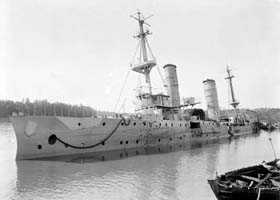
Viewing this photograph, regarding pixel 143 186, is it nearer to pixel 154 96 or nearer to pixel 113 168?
pixel 113 168

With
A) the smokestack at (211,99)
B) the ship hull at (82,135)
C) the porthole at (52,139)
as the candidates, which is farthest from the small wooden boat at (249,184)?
the smokestack at (211,99)

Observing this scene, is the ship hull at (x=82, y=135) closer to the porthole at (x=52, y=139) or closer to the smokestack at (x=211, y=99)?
the porthole at (x=52, y=139)

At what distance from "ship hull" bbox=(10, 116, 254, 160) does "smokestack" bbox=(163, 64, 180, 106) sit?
600 cm

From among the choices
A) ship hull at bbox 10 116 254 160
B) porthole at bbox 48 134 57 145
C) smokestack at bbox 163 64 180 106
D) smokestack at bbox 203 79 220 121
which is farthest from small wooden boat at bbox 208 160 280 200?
smokestack at bbox 203 79 220 121

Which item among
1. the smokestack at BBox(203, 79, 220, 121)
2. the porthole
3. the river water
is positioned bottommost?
the river water

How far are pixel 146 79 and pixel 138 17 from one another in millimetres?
8204

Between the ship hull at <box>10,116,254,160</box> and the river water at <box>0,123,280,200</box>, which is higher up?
the ship hull at <box>10,116,254,160</box>

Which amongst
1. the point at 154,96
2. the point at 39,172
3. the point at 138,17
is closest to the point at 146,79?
the point at 154,96

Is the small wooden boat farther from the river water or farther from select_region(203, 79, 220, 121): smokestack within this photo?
select_region(203, 79, 220, 121): smokestack

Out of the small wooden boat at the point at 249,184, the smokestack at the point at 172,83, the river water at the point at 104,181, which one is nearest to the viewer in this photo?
the small wooden boat at the point at 249,184

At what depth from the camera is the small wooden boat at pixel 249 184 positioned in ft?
17.1

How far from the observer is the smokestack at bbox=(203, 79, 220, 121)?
40944 millimetres

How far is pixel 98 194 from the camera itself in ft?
24.7

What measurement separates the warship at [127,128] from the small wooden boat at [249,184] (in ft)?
40.6
